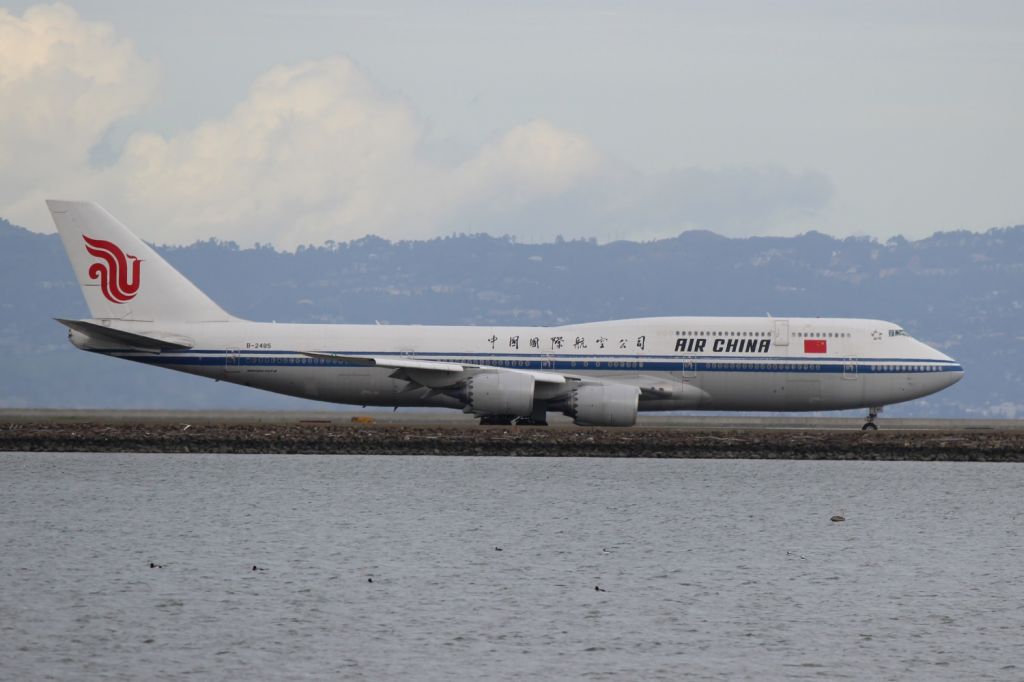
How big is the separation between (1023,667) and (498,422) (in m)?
39.8

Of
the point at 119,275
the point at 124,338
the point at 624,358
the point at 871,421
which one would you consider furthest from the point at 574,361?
the point at 119,275

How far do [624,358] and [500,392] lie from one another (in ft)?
17.7

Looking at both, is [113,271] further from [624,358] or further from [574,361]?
[624,358]

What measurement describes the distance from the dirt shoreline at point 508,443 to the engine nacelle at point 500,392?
0.93m

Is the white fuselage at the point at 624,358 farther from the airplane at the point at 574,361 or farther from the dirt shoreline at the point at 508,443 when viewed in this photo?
the dirt shoreline at the point at 508,443

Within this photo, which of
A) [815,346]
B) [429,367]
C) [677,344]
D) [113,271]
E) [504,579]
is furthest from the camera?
[113,271]

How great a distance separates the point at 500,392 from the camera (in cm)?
6000

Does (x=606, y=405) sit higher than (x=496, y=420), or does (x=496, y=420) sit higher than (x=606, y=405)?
(x=606, y=405)

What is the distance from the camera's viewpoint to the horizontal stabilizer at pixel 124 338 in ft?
203

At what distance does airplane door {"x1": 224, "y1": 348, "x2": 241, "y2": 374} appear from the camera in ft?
205

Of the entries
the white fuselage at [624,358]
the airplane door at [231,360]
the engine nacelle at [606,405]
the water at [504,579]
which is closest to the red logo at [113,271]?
the white fuselage at [624,358]

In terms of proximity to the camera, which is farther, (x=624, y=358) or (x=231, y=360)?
(x=231, y=360)

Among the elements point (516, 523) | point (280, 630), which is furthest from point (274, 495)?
point (280, 630)

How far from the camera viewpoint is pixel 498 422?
209 ft
